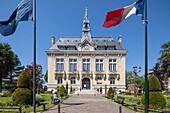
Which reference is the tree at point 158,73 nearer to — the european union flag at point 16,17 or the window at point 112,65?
the window at point 112,65

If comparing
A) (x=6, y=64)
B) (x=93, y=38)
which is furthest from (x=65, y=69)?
(x=6, y=64)

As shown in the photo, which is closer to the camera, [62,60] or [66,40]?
[62,60]

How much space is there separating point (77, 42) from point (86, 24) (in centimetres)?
699

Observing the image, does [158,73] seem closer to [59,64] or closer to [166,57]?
[166,57]

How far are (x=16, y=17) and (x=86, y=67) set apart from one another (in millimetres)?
43828

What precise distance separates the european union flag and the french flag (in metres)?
4.32

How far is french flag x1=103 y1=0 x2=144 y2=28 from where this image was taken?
8545 millimetres

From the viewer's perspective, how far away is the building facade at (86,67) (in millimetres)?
52594

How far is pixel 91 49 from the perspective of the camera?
53438 mm

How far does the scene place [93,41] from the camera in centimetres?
5688

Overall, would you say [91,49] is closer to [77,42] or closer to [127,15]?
[77,42]

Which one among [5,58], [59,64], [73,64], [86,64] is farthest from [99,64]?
[5,58]

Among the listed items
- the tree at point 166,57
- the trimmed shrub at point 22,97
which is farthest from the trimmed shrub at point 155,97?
the tree at point 166,57

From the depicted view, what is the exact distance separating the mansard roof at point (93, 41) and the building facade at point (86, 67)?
1286mm
